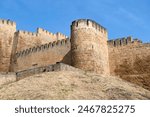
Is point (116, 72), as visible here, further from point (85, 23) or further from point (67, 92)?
point (67, 92)

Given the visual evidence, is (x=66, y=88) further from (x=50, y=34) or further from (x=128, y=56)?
(x=50, y=34)

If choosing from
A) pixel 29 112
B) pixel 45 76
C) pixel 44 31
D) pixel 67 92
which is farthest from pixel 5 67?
pixel 29 112

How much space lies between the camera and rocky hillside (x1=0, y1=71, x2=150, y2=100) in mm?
14008

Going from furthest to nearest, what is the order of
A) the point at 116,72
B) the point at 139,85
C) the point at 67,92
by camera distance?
1. the point at 116,72
2. the point at 139,85
3. the point at 67,92

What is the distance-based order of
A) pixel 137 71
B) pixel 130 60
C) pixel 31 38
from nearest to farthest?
pixel 137 71 < pixel 130 60 < pixel 31 38

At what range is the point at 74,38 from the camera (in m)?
20.6

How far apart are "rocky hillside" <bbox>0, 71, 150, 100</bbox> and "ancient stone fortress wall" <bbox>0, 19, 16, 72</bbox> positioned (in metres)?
12.9

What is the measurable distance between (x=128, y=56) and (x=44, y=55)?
727 centimetres

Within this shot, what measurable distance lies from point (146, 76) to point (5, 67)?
13943 mm

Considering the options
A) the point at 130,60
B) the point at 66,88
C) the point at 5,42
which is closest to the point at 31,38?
the point at 5,42

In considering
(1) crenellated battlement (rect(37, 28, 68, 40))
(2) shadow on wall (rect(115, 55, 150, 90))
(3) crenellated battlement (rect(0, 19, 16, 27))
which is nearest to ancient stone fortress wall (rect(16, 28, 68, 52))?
(1) crenellated battlement (rect(37, 28, 68, 40))

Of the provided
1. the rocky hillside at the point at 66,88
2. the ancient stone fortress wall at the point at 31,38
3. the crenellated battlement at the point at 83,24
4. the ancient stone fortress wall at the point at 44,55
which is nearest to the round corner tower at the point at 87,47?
the crenellated battlement at the point at 83,24

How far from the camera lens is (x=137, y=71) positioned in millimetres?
20828

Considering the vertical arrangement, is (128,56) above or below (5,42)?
below
